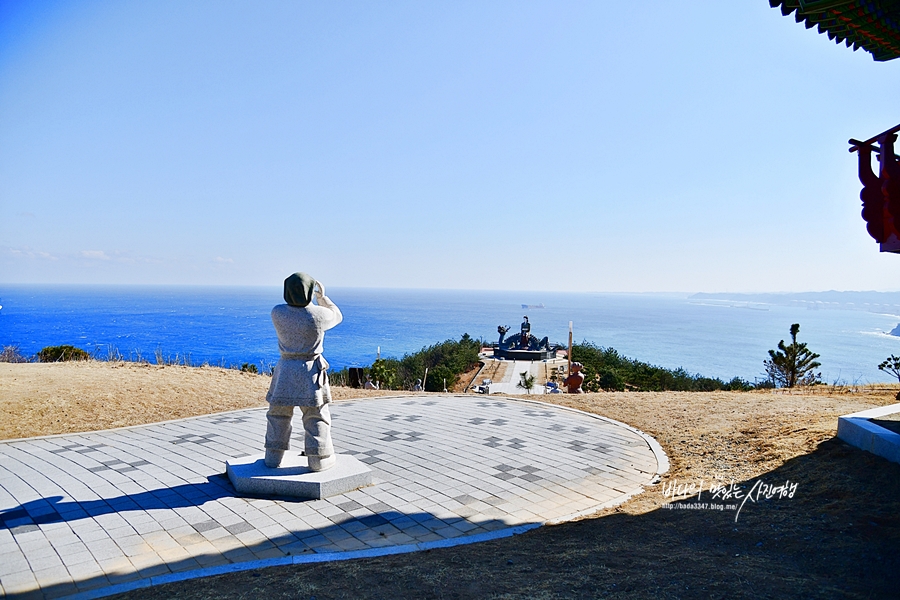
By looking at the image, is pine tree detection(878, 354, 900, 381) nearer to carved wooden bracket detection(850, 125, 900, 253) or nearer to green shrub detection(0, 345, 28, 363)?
carved wooden bracket detection(850, 125, 900, 253)

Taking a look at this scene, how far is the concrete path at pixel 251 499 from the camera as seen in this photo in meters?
4.33

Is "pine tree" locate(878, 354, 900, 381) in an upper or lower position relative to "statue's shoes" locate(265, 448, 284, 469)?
upper

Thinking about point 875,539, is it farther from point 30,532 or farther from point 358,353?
point 358,353

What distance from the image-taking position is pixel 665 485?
6.50 m

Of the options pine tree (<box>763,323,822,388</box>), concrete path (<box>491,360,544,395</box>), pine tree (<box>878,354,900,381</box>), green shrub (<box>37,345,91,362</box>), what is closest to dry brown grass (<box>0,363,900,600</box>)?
pine tree (<box>878,354,900,381</box>)

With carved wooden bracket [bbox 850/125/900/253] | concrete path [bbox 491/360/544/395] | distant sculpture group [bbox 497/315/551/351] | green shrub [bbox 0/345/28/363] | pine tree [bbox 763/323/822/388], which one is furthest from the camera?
distant sculpture group [bbox 497/315/551/351]

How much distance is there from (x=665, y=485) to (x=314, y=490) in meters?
4.23

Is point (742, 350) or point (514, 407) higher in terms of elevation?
point (514, 407)

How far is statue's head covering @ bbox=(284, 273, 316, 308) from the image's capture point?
19.0 ft

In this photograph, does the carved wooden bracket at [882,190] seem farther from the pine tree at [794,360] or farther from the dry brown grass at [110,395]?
the pine tree at [794,360]

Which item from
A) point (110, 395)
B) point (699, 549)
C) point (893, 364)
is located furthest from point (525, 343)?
point (699, 549)

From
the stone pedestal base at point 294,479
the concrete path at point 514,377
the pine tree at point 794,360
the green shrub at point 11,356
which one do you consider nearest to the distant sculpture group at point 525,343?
the concrete path at point 514,377

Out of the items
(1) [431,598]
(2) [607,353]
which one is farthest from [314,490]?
(2) [607,353]

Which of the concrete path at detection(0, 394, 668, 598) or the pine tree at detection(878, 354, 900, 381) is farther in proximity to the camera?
the pine tree at detection(878, 354, 900, 381)
